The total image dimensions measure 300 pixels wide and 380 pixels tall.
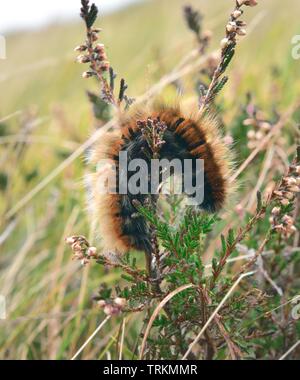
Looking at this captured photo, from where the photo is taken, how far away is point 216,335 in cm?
161

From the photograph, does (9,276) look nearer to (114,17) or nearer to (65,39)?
(65,39)

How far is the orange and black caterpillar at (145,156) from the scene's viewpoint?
1.47 metres

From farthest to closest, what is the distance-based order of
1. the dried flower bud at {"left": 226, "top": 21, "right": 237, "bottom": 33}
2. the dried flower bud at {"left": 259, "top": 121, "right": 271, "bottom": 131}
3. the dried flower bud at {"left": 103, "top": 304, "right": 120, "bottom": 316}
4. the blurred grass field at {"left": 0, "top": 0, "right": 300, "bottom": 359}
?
the blurred grass field at {"left": 0, "top": 0, "right": 300, "bottom": 359} → the dried flower bud at {"left": 259, "top": 121, "right": 271, "bottom": 131} → the dried flower bud at {"left": 226, "top": 21, "right": 237, "bottom": 33} → the dried flower bud at {"left": 103, "top": 304, "right": 120, "bottom": 316}

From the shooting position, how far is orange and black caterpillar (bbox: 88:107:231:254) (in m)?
1.47

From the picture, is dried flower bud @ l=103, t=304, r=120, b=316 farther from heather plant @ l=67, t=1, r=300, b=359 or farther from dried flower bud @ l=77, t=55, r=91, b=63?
dried flower bud @ l=77, t=55, r=91, b=63

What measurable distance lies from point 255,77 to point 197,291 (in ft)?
10.9

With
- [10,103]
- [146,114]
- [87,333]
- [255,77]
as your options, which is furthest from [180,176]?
[10,103]

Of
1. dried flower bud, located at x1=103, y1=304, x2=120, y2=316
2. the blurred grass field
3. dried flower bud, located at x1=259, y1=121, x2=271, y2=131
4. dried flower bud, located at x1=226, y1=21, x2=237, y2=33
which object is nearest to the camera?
dried flower bud, located at x1=103, y1=304, x2=120, y2=316

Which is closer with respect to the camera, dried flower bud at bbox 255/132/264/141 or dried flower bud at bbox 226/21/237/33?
dried flower bud at bbox 226/21/237/33

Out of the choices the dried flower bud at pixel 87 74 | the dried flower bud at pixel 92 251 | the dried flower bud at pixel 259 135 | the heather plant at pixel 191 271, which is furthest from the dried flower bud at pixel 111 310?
the dried flower bud at pixel 259 135

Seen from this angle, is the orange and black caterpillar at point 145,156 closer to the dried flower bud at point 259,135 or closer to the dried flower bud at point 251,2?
the dried flower bud at point 251,2

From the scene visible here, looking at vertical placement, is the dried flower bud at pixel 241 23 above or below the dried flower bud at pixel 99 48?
above

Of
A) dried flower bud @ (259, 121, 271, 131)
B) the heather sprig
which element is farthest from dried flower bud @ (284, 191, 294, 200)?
dried flower bud @ (259, 121, 271, 131)

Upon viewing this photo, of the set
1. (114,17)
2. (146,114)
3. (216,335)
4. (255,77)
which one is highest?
(114,17)
